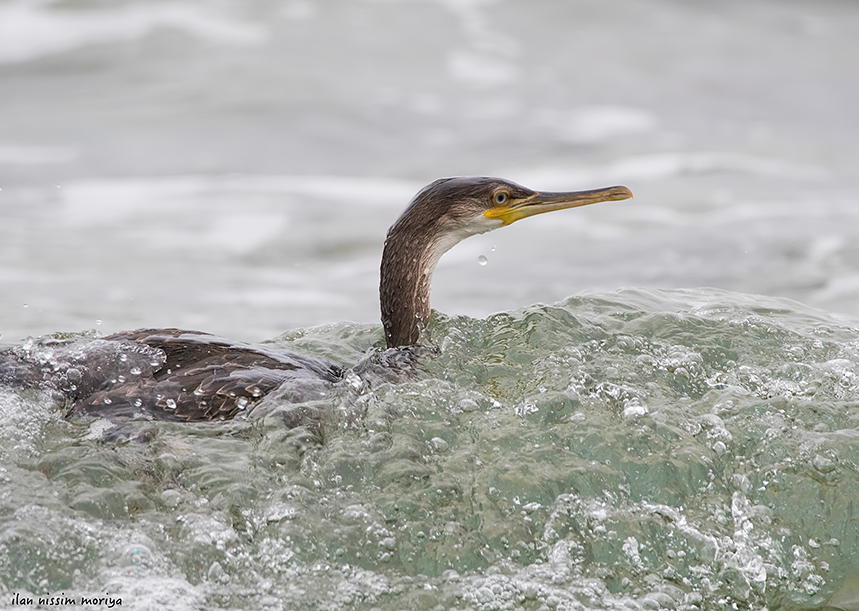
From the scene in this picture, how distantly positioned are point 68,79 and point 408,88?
353 cm

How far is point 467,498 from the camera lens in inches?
129

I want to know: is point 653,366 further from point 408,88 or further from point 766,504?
point 408,88

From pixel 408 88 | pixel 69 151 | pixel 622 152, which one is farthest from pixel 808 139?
pixel 69 151

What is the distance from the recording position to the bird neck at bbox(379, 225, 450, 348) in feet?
14.9

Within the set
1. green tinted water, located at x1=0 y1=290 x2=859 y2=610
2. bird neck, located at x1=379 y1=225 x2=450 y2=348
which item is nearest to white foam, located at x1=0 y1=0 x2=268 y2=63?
bird neck, located at x1=379 y1=225 x2=450 y2=348

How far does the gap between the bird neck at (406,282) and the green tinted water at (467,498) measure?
52 centimetres

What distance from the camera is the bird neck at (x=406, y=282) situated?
4.53m

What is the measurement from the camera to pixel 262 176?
9.05 meters

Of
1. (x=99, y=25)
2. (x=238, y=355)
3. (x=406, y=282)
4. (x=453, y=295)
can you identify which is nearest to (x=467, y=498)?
(x=238, y=355)

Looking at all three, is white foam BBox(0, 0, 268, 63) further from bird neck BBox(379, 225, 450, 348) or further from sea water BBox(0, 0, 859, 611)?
bird neck BBox(379, 225, 450, 348)

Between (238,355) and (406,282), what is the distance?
0.88 meters

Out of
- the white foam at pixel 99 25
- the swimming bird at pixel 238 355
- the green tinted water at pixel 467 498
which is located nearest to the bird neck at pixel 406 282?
the swimming bird at pixel 238 355

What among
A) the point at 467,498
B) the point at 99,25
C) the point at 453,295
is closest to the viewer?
the point at 467,498

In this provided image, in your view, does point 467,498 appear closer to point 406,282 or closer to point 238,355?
point 238,355
